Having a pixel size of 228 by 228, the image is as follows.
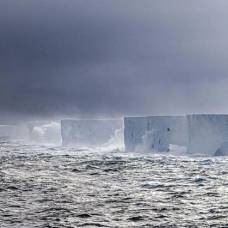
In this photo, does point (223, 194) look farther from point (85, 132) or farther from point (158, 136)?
point (85, 132)

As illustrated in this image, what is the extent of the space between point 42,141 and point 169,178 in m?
48.1

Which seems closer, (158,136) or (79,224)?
(79,224)

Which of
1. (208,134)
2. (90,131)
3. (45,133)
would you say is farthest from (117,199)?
(45,133)

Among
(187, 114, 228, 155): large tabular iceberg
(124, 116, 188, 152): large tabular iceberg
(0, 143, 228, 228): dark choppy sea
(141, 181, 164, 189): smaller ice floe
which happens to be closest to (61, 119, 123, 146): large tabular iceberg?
(124, 116, 188, 152): large tabular iceberg

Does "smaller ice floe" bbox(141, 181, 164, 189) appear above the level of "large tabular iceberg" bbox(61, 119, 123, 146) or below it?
below

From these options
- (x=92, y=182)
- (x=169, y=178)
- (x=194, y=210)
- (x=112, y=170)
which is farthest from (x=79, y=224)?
(x=112, y=170)

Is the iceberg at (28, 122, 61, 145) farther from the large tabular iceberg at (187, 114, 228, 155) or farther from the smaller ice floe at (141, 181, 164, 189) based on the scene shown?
the smaller ice floe at (141, 181, 164, 189)

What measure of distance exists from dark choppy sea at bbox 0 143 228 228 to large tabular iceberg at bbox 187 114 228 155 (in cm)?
540

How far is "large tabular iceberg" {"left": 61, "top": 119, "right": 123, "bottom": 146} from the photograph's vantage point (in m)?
43.2

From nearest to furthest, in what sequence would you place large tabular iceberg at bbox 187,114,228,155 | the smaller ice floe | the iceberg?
the smaller ice floe, large tabular iceberg at bbox 187,114,228,155, the iceberg

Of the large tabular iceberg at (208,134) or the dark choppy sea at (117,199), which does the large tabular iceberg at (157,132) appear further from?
the dark choppy sea at (117,199)

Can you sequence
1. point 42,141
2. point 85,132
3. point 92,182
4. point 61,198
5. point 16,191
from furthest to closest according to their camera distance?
point 42,141 < point 85,132 < point 92,182 < point 16,191 < point 61,198

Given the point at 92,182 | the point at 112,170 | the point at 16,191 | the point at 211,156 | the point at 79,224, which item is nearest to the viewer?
the point at 79,224

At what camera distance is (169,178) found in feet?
59.8
